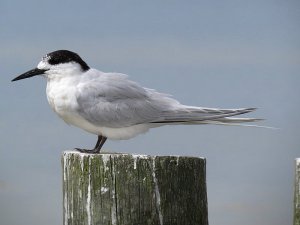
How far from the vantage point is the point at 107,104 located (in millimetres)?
6211

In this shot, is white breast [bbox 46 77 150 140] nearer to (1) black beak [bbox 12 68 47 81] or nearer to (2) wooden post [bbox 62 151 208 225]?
(1) black beak [bbox 12 68 47 81]

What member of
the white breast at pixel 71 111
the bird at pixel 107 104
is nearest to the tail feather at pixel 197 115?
the bird at pixel 107 104

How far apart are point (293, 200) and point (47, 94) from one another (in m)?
3.05

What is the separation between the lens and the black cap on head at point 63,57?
6.30 m

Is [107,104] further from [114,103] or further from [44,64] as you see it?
[44,64]

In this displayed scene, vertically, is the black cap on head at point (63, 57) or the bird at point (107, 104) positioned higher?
the black cap on head at point (63, 57)

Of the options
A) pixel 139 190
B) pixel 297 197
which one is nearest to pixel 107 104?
pixel 139 190

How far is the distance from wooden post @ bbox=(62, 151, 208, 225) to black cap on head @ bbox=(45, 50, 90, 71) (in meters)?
1.82

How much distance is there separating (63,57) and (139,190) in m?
2.32

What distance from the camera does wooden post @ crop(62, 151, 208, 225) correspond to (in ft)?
14.6

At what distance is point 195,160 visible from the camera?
4.64 metres

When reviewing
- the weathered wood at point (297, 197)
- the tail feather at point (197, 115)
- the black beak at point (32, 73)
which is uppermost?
the black beak at point (32, 73)

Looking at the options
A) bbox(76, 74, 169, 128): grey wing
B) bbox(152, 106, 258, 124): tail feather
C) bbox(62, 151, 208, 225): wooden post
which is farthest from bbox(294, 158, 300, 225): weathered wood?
bbox(76, 74, 169, 128): grey wing

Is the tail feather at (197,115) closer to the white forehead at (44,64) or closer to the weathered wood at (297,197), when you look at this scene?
the white forehead at (44,64)
